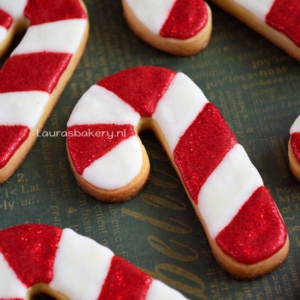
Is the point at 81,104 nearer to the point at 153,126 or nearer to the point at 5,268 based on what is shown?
the point at 153,126

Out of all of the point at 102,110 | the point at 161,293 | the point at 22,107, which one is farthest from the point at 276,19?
the point at 161,293

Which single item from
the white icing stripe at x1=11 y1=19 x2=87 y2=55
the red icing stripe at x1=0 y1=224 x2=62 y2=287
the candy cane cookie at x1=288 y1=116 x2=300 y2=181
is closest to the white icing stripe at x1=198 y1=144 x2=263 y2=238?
the candy cane cookie at x1=288 y1=116 x2=300 y2=181

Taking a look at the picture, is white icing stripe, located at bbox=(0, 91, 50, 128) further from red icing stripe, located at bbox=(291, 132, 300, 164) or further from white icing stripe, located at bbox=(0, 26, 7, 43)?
red icing stripe, located at bbox=(291, 132, 300, 164)

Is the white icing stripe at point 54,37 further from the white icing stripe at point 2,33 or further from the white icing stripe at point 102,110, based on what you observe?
the white icing stripe at point 102,110

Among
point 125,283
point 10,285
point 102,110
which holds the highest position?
point 102,110

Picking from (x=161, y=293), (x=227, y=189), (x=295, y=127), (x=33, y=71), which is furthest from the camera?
(x=33, y=71)

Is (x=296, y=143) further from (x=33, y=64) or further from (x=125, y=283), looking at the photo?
(x=33, y=64)
